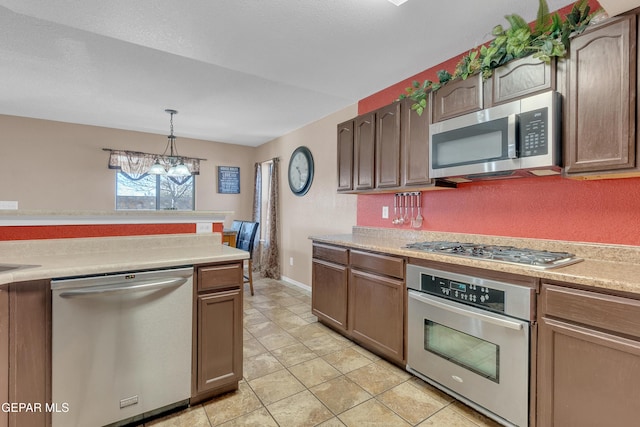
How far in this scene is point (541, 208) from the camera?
6.42 ft

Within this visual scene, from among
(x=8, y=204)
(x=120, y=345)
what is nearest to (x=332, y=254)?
(x=120, y=345)

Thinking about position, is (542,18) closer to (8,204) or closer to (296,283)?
(296,283)

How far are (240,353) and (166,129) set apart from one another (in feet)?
13.1

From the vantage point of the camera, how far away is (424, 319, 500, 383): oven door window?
1.60 m

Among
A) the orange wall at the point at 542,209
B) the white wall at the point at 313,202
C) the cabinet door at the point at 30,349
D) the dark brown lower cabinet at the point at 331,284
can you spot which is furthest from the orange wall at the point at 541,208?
the cabinet door at the point at 30,349

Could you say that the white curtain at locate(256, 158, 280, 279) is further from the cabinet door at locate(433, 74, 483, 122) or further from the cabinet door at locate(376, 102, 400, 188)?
the cabinet door at locate(433, 74, 483, 122)

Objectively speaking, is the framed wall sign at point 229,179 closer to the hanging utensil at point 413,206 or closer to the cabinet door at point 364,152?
the cabinet door at point 364,152

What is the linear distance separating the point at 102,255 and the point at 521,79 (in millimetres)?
2706

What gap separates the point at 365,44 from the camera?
2.19m

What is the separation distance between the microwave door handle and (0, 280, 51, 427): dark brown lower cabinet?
8.22ft

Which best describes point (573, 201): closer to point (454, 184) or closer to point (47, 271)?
point (454, 184)

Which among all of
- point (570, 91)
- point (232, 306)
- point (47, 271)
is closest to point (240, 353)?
point (232, 306)

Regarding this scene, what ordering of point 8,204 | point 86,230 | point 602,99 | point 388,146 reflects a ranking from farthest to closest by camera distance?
point 8,204 → point 388,146 → point 86,230 → point 602,99

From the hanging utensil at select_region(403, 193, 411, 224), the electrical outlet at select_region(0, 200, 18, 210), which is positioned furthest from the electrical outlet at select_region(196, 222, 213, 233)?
the electrical outlet at select_region(0, 200, 18, 210)
